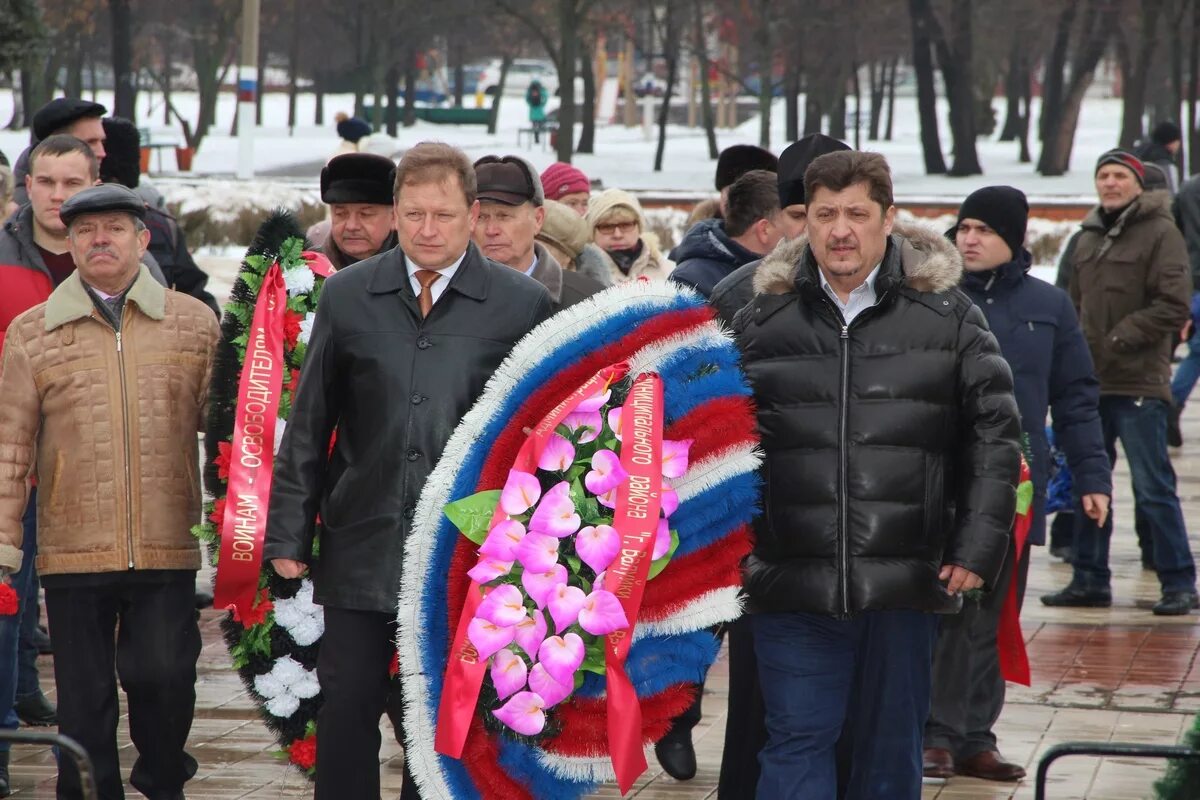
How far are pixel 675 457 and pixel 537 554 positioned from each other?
1.41 feet

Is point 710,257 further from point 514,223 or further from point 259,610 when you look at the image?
point 259,610

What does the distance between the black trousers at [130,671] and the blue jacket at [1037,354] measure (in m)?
3.05

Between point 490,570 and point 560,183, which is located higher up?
point 560,183

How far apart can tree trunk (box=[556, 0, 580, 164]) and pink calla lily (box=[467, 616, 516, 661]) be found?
4226 cm

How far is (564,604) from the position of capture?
4633mm

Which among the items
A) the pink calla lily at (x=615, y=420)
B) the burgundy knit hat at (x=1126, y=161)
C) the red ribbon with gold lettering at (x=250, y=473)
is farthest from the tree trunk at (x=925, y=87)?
the pink calla lily at (x=615, y=420)

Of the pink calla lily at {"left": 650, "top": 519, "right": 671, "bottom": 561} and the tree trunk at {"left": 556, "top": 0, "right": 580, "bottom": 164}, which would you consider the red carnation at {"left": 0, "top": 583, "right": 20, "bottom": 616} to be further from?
Result: the tree trunk at {"left": 556, "top": 0, "right": 580, "bottom": 164}

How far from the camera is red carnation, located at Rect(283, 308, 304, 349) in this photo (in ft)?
19.2

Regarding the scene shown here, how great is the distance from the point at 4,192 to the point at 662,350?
A: 345cm

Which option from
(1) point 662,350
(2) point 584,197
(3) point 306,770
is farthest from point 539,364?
(2) point 584,197

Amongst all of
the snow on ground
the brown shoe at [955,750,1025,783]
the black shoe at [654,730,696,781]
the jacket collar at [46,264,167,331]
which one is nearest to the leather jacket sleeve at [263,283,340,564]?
the jacket collar at [46,264,167,331]

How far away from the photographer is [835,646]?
4.97 metres

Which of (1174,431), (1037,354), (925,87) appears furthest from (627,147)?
(1037,354)

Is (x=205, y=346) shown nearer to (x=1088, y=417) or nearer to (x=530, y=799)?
(x=530, y=799)
